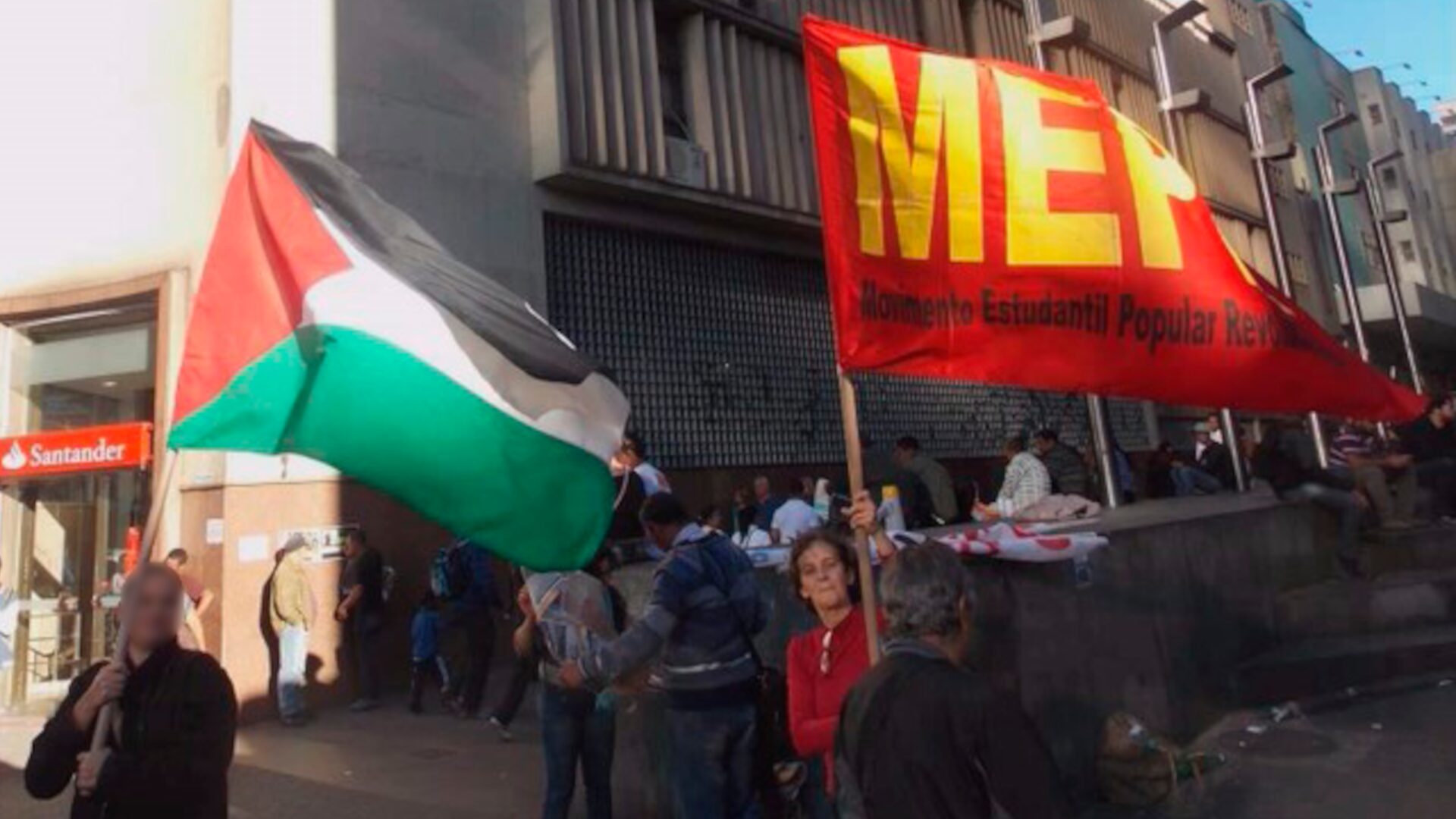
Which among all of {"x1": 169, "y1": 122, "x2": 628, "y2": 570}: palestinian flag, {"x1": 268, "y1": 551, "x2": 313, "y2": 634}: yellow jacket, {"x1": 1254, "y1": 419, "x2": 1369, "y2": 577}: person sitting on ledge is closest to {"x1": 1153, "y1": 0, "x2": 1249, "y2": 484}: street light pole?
{"x1": 1254, "y1": 419, "x2": 1369, "y2": 577}: person sitting on ledge

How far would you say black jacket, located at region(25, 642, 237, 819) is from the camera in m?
2.82

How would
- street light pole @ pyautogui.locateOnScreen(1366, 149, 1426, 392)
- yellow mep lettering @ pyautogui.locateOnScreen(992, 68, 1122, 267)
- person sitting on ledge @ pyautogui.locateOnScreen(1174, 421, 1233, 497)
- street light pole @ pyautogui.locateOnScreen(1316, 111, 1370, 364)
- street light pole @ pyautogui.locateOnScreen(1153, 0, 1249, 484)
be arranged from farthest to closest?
street light pole @ pyautogui.locateOnScreen(1366, 149, 1426, 392) → street light pole @ pyautogui.locateOnScreen(1316, 111, 1370, 364) → person sitting on ledge @ pyautogui.locateOnScreen(1174, 421, 1233, 497) → street light pole @ pyautogui.locateOnScreen(1153, 0, 1249, 484) → yellow mep lettering @ pyautogui.locateOnScreen(992, 68, 1122, 267)

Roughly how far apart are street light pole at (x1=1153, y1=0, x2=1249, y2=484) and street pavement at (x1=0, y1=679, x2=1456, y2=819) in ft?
13.9

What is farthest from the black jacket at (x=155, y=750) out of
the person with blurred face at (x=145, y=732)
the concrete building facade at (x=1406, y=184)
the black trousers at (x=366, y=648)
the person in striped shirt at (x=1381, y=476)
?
the concrete building facade at (x=1406, y=184)

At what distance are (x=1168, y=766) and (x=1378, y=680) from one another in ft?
9.74

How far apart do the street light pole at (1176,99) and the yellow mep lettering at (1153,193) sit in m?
5.53

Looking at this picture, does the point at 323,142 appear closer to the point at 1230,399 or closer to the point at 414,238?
the point at 414,238

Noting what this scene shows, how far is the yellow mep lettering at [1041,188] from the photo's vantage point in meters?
4.14

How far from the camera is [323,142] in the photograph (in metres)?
9.88

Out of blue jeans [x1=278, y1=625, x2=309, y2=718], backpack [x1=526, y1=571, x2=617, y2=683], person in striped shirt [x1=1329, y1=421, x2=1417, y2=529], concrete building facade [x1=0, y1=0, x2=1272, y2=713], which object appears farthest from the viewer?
concrete building facade [x1=0, y1=0, x2=1272, y2=713]

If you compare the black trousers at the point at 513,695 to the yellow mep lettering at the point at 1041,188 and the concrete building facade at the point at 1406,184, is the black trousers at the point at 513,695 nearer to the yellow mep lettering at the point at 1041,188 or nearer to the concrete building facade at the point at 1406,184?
the yellow mep lettering at the point at 1041,188

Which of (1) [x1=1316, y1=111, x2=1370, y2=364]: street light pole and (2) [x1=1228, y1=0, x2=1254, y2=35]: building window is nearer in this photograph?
(1) [x1=1316, y1=111, x2=1370, y2=364]: street light pole

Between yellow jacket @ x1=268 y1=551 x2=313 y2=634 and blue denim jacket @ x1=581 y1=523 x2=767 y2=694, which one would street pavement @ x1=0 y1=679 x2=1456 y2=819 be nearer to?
yellow jacket @ x1=268 y1=551 x2=313 y2=634

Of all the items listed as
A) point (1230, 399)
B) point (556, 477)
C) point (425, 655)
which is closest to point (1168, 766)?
point (1230, 399)
